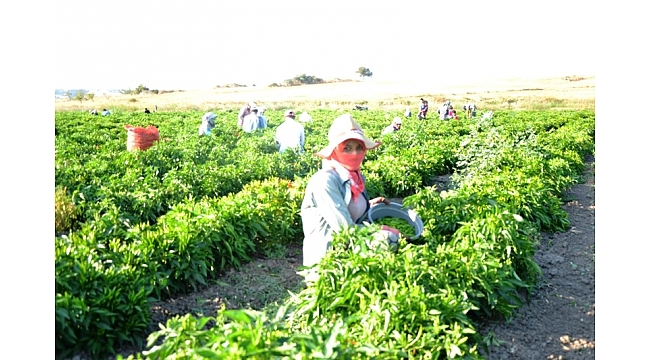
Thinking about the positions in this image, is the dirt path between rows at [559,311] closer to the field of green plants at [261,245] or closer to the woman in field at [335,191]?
the field of green plants at [261,245]

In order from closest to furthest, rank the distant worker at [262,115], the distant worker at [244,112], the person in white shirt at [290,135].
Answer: the distant worker at [244,112], the distant worker at [262,115], the person in white shirt at [290,135]

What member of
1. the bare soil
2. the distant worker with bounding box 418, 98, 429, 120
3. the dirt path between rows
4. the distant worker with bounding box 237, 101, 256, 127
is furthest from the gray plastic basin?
the distant worker with bounding box 418, 98, 429, 120

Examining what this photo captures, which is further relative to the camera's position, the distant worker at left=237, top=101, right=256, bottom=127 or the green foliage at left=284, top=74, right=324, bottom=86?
the distant worker at left=237, top=101, right=256, bottom=127

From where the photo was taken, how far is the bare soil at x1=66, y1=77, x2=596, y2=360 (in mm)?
3400

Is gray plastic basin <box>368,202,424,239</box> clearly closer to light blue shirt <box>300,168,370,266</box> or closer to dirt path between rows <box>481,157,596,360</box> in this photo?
light blue shirt <box>300,168,370,266</box>

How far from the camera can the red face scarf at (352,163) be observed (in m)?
3.77

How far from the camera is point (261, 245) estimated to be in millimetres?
4297

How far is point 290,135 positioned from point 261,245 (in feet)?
5.49

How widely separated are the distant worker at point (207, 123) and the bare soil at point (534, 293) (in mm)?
480

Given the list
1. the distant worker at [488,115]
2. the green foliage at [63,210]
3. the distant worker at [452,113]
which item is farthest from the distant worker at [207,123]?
the distant worker at [488,115]

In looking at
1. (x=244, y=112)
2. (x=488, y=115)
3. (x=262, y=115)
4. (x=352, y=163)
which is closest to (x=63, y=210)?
(x=352, y=163)

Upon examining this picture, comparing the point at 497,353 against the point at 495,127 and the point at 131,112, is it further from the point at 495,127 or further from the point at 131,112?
the point at 495,127

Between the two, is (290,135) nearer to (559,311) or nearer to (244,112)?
(244,112)

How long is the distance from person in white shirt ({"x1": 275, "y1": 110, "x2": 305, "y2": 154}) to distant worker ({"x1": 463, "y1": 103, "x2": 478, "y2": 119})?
1614 mm
